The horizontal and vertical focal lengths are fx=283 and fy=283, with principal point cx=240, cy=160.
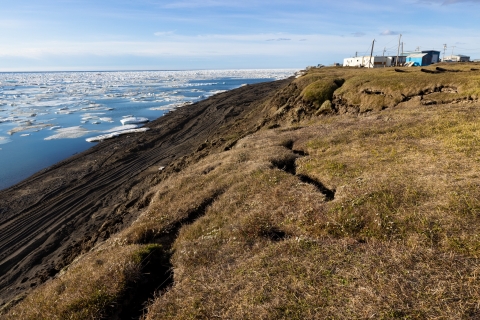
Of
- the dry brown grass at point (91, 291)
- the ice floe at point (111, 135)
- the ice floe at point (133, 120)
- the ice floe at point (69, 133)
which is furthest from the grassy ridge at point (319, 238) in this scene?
the ice floe at point (133, 120)

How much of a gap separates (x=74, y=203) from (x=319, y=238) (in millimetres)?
→ 21078

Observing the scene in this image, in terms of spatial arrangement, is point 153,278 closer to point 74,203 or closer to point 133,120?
point 74,203

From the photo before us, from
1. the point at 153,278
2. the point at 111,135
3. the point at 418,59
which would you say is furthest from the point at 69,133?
the point at 418,59

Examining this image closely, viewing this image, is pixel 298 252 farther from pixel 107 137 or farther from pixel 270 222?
pixel 107 137

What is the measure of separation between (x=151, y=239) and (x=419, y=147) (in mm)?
14165

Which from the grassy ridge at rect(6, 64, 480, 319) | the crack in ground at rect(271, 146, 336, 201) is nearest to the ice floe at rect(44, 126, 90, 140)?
the grassy ridge at rect(6, 64, 480, 319)

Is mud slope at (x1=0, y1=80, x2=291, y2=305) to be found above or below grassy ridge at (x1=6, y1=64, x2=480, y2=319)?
below

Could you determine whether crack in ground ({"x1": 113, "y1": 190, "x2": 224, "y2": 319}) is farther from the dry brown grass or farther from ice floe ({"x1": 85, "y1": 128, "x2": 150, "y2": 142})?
ice floe ({"x1": 85, "y1": 128, "x2": 150, "y2": 142})

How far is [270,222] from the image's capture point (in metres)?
11.0

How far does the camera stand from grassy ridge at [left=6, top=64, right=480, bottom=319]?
648 centimetres

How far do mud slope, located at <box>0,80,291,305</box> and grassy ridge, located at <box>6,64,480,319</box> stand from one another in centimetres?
469

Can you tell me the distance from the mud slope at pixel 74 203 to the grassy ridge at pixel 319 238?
469 cm

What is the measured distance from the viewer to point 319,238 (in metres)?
9.37

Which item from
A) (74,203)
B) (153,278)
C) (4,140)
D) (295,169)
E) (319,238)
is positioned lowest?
(74,203)
